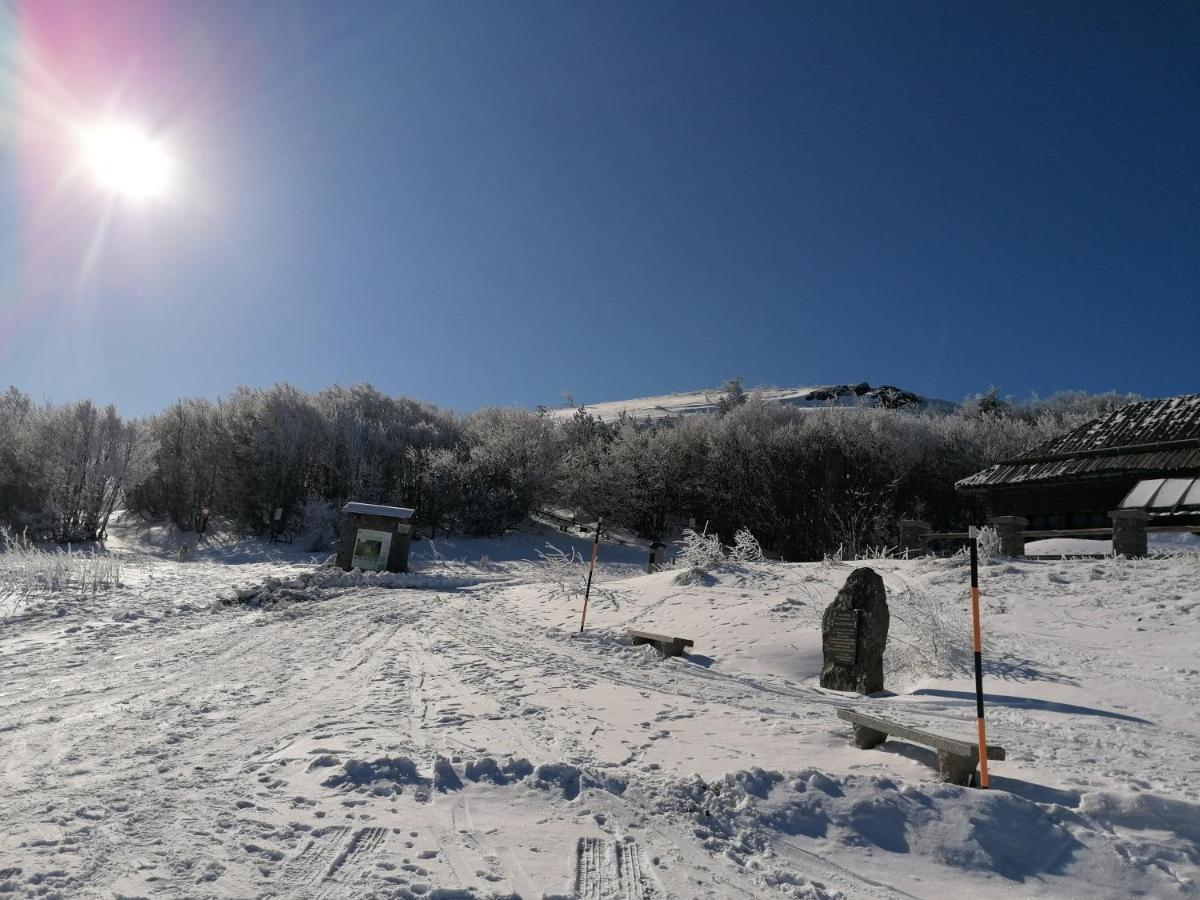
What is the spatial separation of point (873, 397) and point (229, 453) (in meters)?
50.7

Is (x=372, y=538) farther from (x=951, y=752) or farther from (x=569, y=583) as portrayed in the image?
(x=951, y=752)

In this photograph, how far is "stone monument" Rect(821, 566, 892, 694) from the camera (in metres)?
8.34

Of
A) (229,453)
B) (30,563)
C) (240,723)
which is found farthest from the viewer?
(229,453)

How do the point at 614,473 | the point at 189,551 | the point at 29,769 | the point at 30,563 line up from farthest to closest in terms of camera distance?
the point at 614,473
the point at 189,551
the point at 30,563
the point at 29,769

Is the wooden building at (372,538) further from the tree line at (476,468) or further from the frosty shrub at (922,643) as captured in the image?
the frosty shrub at (922,643)

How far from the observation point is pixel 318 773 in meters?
4.43

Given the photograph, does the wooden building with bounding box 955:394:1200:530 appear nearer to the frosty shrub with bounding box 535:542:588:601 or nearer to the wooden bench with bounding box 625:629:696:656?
the wooden bench with bounding box 625:629:696:656

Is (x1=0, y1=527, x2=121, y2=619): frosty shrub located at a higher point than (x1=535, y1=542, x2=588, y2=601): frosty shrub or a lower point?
lower

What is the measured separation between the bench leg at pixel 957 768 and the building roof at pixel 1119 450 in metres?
17.3

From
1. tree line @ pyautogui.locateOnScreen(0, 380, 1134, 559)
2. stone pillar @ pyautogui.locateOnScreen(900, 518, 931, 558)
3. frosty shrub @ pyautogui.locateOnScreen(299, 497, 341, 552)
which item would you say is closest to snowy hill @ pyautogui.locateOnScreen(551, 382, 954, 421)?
tree line @ pyautogui.locateOnScreen(0, 380, 1134, 559)

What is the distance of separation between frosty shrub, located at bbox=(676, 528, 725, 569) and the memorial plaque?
19.5ft

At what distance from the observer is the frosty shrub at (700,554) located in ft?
48.9

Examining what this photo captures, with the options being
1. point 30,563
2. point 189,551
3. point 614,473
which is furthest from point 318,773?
point 614,473

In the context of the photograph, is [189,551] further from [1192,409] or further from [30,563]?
[1192,409]
